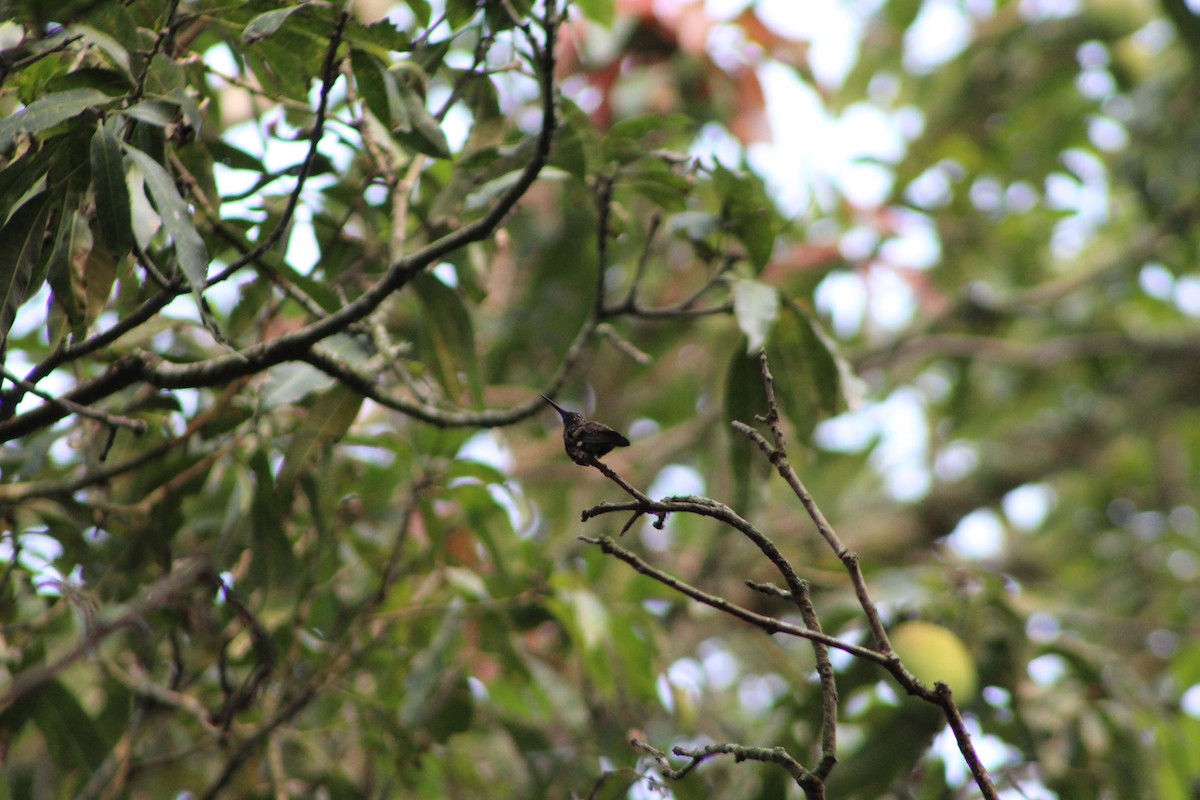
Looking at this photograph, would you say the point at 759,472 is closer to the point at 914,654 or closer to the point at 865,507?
the point at 914,654

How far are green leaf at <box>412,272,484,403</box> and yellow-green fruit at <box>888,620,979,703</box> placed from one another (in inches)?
29.2

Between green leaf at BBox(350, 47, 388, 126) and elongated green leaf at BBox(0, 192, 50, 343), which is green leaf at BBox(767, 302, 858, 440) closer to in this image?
green leaf at BBox(350, 47, 388, 126)

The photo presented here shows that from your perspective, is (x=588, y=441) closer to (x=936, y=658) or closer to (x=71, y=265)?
(x=71, y=265)

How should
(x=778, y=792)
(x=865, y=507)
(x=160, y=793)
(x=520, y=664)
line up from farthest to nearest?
(x=865, y=507), (x=160, y=793), (x=520, y=664), (x=778, y=792)

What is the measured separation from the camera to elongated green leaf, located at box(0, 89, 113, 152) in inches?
31.7

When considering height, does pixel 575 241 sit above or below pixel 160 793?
above

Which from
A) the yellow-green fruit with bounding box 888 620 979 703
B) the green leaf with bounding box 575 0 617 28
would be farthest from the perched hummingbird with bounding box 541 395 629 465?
the yellow-green fruit with bounding box 888 620 979 703

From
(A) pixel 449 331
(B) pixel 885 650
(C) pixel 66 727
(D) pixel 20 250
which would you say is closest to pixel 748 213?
(A) pixel 449 331

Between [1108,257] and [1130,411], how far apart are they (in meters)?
0.37

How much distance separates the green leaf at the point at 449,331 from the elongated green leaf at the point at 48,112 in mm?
433

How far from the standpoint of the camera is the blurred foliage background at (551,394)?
3.22ft

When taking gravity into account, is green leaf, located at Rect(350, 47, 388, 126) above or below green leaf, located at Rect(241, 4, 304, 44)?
above

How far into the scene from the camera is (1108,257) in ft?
8.75

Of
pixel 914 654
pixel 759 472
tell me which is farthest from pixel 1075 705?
pixel 759 472
